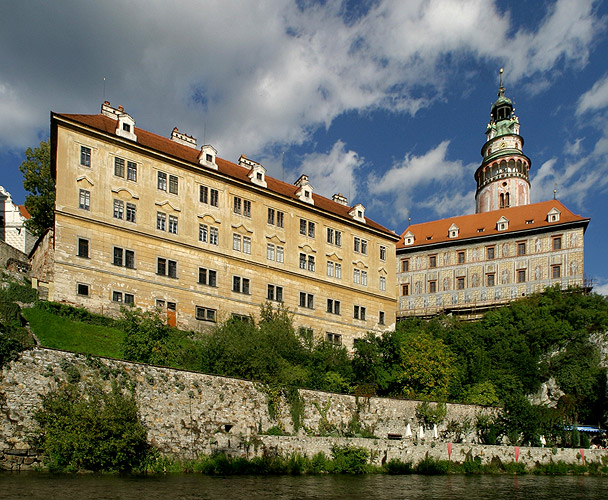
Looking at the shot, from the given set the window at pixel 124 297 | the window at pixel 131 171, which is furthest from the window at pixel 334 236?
the window at pixel 124 297

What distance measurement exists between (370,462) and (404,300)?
42482mm

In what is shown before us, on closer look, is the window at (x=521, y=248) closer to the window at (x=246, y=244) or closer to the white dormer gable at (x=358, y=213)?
the white dormer gable at (x=358, y=213)

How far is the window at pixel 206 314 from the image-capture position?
39.0 meters

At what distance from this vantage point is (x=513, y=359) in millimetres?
40250

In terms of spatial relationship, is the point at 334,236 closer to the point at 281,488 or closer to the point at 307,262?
the point at 307,262

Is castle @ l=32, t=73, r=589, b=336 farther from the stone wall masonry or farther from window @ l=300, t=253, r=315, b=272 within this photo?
the stone wall masonry

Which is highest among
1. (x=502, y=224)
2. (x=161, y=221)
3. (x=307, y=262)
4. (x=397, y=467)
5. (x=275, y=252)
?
(x=502, y=224)

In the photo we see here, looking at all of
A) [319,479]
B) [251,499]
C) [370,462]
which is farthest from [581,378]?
[251,499]

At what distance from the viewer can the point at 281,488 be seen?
19.1m

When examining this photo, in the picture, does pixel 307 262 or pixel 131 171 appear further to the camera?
pixel 307 262

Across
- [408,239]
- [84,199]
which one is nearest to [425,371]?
[84,199]

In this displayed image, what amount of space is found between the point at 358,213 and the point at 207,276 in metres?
16.9

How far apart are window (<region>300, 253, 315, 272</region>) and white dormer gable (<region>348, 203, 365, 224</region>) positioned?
6.75 meters

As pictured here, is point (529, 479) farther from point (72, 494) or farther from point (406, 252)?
point (406, 252)
